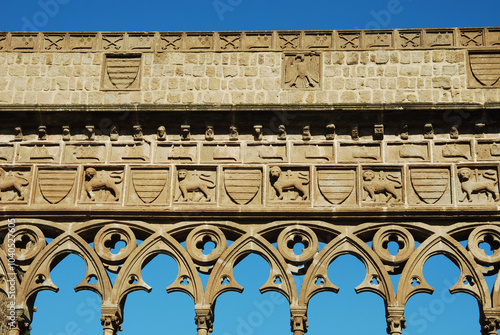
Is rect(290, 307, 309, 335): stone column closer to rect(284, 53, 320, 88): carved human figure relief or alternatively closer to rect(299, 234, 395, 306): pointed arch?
rect(299, 234, 395, 306): pointed arch

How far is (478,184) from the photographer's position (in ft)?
62.4

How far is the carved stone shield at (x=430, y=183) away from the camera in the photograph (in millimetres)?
19031

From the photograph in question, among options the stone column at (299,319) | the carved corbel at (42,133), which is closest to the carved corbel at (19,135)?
the carved corbel at (42,133)

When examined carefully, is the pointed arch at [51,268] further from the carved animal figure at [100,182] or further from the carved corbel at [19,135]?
the carved corbel at [19,135]

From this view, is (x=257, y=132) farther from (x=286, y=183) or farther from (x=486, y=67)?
(x=486, y=67)

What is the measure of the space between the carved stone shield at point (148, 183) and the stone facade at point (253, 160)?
2cm

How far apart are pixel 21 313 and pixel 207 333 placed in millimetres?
3188

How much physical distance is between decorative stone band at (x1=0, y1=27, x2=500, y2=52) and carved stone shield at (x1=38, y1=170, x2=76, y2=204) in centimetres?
249

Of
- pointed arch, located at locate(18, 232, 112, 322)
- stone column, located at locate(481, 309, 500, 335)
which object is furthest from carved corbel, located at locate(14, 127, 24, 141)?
stone column, located at locate(481, 309, 500, 335)

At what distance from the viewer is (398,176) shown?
1925 cm


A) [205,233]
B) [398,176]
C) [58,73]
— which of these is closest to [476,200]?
[398,176]

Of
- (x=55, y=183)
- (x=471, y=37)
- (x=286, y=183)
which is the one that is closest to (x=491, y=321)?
(x=286, y=183)

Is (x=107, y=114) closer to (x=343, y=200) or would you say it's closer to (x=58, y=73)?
(x=58, y=73)

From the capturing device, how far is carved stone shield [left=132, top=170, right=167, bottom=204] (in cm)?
1936
